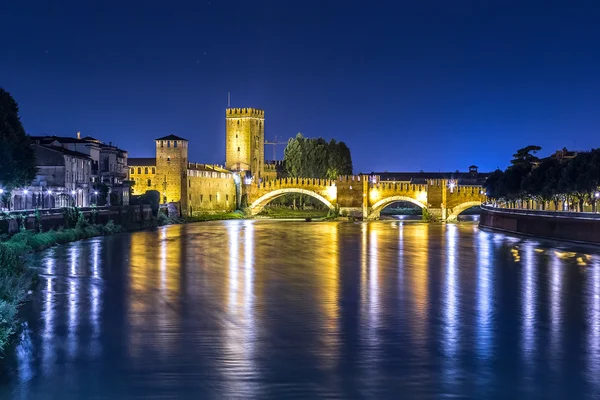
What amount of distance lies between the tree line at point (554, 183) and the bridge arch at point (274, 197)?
15849mm

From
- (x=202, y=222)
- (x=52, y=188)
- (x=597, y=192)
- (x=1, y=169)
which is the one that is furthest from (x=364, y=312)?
(x=202, y=222)

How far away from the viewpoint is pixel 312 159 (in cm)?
7212

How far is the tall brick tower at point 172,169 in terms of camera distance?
192 feet

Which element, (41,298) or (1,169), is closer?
(41,298)

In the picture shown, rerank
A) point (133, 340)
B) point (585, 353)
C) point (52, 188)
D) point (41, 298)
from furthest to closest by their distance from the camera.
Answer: point (52, 188)
point (41, 298)
point (133, 340)
point (585, 353)

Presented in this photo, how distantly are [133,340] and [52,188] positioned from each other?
31802 millimetres

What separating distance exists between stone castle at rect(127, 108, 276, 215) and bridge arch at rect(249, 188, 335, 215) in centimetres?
181

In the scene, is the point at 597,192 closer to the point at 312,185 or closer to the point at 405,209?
the point at 312,185

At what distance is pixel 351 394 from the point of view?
961 cm

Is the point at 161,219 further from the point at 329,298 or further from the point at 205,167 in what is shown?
the point at 329,298

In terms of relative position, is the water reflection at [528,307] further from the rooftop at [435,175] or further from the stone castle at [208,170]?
the rooftop at [435,175]

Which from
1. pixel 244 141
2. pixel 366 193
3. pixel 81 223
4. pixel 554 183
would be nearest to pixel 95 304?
pixel 81 223

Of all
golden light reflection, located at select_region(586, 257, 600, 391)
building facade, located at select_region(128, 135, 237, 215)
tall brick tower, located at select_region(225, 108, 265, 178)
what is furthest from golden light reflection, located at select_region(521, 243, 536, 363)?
tall brick tower, located at select_region(225, 108, 265, 178)

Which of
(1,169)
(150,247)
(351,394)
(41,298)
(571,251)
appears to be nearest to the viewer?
(351,394)
